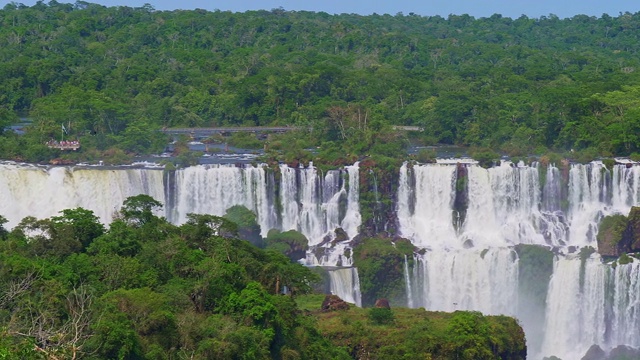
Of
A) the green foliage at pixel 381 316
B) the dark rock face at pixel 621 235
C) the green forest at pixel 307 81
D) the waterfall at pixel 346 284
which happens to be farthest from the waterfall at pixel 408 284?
the green foliage at pixel 381 316

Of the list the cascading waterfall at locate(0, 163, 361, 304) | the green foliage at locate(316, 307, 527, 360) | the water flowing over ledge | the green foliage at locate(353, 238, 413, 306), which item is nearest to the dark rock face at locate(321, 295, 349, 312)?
the green foliage at locate(316, 307, 527, 360)

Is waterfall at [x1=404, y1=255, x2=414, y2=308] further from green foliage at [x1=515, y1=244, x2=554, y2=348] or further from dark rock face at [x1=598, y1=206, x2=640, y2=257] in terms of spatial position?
dark rock face at [x1=598, y1=206, x2=640, y2=257]

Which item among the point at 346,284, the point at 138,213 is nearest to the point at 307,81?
the point at 346,284

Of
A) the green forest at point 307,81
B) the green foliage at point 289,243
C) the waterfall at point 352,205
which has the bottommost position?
the green foliage at point 289,243

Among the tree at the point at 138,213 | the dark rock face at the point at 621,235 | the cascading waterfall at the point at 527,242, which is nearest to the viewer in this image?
the tree at the point at 138,213

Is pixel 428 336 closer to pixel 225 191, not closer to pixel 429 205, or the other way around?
pixel 429 205

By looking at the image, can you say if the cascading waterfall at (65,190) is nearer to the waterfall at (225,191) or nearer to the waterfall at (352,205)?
the waterfall at (225,191)

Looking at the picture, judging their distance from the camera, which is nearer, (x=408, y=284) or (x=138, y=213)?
(x=138, y=213)
